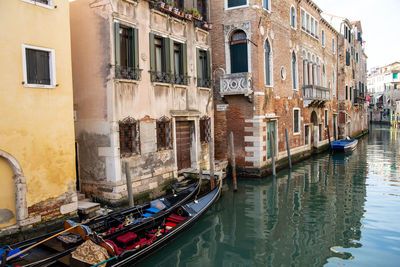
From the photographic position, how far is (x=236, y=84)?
39.5ft

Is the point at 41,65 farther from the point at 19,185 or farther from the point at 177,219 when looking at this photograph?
the point at 177,219

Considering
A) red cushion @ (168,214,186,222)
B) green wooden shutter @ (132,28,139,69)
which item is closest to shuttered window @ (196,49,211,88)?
green wooden shutter @ (132,28,139,69)

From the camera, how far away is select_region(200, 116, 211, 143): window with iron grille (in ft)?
38.5

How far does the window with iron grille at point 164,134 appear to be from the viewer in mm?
9562

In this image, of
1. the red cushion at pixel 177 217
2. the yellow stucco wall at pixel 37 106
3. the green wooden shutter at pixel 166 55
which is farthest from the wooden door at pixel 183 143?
the yellow stucco wall at pixel 37 106

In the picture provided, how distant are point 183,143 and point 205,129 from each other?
1.37 metres

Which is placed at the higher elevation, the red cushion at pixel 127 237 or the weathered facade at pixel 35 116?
the weathered facade at pixel 35 116

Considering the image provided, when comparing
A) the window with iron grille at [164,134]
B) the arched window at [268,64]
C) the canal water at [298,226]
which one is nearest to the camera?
the canal water at [298,226]

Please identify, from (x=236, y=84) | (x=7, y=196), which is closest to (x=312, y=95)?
(x=236, y=84)

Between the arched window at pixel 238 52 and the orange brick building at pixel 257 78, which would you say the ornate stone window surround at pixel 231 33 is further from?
the arched window at pixel 238 52

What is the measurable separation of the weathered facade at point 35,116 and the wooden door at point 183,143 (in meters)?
4.08

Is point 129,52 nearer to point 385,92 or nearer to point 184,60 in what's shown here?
point 184,60

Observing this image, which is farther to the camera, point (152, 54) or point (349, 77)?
point (349, 77)

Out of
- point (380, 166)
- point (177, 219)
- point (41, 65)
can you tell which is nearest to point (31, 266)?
point (177, 219)
